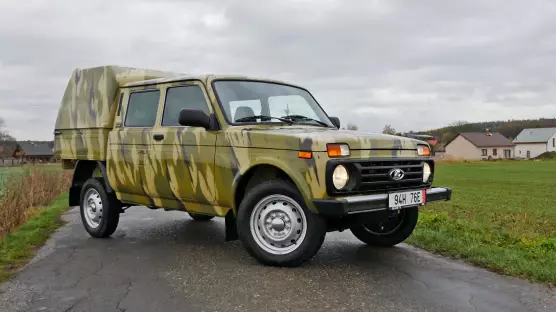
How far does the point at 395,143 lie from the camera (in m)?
5.53

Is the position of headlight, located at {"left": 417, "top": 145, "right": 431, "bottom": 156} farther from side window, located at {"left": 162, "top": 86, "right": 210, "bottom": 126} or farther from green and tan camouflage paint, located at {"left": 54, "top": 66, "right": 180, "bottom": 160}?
green and tan camouflage paint, located at {"left": 54, "top": 66, "right": 180, "bottom": 160}

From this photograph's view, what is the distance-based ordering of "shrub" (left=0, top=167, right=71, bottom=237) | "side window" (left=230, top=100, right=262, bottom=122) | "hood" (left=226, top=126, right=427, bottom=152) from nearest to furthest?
"hood" (left=226, top=126, right=427, bottom=152) < "side window" (left=230, top=100, right=262, bottom=122) < "shrub" (left=0, top=167, right=71, bottom=237)

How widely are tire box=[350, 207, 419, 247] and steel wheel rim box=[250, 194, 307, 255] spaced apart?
1280 mm

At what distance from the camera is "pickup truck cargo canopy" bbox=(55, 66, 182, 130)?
750 centimetres

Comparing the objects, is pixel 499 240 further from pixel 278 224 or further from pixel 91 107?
pixel 91 107

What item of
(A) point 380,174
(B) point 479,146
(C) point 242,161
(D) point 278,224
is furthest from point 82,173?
(B) point 479,146

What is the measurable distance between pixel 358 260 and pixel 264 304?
1864 mm

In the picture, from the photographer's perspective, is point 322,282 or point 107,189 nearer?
point 322,282

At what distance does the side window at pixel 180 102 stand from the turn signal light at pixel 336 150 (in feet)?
6.09

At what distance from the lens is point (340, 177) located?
500 centimetres

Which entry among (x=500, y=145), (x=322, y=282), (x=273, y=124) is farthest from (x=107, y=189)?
(x=500, y=145)

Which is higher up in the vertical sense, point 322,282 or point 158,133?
point 158,133

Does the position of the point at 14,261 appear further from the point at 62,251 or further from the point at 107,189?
the point at 107,189

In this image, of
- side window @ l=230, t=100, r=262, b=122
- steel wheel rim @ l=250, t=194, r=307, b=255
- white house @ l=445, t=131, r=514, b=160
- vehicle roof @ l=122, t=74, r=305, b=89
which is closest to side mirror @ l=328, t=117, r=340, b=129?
vehicle roof @ l=122, t=74, r=305, b=89
